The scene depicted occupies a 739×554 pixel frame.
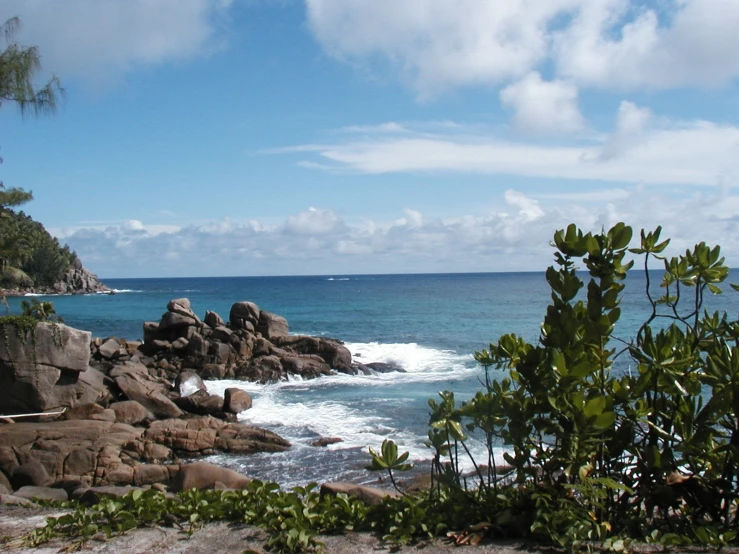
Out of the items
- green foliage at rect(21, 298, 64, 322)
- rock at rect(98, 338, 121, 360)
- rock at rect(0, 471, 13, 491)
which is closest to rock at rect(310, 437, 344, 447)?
rock at rect(0, 471, 13, 491)

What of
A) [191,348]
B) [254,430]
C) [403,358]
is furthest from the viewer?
[403,358]

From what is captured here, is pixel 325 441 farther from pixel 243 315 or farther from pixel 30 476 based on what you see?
pixel 243 315

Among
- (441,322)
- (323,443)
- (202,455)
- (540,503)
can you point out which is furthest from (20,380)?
(441,322)

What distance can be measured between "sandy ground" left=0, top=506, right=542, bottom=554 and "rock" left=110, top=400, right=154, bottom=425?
12124 millimetres

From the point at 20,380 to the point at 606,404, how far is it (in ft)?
48.0

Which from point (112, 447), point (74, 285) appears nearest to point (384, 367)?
point (112, 447)

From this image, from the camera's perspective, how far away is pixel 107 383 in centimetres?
1795

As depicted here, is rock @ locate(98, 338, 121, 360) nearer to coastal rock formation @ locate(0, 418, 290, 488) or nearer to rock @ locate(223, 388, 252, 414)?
rock @ locate(223, 388, 252, 414)

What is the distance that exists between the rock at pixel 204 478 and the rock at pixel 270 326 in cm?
2010

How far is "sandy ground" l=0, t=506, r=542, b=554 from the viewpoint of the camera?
3975 millimetres

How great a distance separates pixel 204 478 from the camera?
996 cm

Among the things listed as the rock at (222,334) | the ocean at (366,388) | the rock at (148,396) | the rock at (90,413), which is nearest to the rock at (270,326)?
the rock at (222,334)

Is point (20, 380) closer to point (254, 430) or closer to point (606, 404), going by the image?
point (254, 430)

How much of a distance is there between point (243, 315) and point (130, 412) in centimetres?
1432
